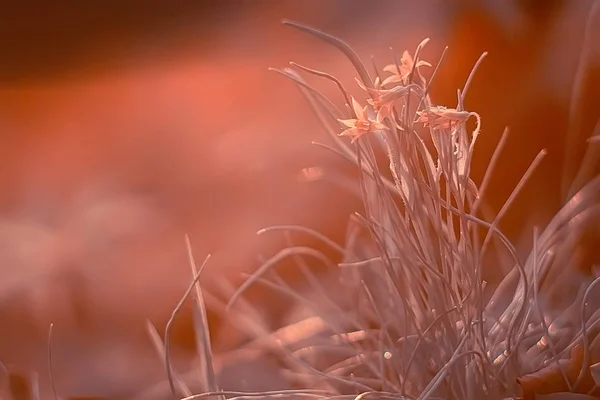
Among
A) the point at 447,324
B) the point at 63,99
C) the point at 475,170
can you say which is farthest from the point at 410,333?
the point at 63,99

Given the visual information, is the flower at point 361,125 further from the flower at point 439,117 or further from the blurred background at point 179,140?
the blurred background at point 179,140

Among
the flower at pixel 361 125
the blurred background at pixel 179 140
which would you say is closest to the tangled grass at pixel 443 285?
the flower at pixel 361 125

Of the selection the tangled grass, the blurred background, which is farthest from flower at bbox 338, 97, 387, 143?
the blurred background

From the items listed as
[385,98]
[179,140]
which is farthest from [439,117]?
[179,140]

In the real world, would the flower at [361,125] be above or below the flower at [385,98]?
below

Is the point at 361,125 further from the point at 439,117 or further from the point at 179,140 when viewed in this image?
the point at 179,140

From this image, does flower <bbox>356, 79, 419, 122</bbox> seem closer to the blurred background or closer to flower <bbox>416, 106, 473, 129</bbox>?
flower <bbox>416, 106, 473, 129</bbox>

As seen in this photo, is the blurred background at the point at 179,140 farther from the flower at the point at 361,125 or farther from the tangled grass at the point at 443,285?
the flower at the point at 361,125

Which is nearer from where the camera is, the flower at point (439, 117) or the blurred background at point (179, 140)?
the flower at point (439, 117)

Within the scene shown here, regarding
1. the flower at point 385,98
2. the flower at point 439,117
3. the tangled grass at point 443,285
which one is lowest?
the tangled grass at point 443,285
